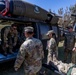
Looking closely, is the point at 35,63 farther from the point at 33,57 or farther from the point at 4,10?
the point at 4,10

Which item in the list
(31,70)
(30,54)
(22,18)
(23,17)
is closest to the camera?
(30,54)

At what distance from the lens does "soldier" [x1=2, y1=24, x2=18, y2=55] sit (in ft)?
25.0

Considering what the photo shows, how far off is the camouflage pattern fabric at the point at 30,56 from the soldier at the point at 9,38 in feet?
8.44

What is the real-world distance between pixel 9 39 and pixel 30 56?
3.19m

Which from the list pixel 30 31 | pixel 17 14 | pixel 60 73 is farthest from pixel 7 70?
pixel 30 31

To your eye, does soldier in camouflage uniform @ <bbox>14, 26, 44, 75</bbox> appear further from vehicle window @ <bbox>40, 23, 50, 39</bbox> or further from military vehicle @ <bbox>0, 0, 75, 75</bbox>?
vehicle window @ <bbox>40, 23, 50, 39</bbox>

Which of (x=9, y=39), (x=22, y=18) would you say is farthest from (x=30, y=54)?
(x=9, y=39)

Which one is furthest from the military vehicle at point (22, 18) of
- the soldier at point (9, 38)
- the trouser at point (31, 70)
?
the trouser at point (31, 70)

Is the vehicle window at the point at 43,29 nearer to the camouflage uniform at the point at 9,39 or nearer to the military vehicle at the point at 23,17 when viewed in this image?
the military vehicle at the point at 23,17

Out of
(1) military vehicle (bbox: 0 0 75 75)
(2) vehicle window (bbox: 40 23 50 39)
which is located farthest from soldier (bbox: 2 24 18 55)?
(2) vehicle window (bbox: 40 23 50 39)

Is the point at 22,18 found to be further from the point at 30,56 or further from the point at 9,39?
the point at 30,56

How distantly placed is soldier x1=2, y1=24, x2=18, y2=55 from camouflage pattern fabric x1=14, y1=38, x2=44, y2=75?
257 cm

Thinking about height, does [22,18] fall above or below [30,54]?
above

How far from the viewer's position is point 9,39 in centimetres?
805
